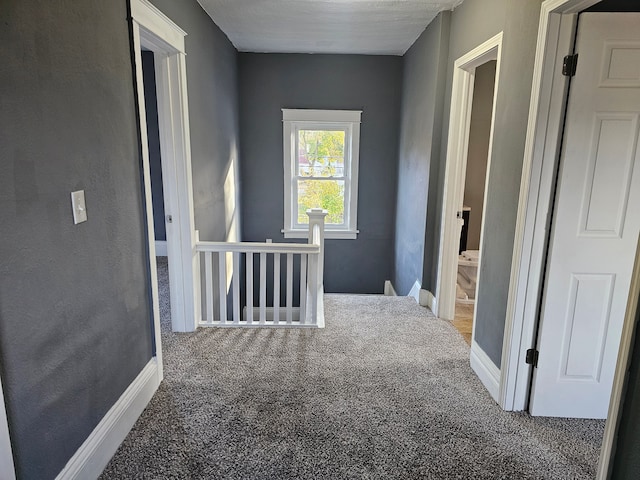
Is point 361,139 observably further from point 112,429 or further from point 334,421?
point 112,429

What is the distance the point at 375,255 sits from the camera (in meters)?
5.41

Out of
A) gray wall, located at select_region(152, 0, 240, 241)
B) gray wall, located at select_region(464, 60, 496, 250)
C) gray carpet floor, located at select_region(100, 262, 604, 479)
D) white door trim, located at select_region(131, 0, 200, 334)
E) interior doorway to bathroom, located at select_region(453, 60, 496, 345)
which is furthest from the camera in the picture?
gray wall, located at select_region(464, 60, 496, 250)

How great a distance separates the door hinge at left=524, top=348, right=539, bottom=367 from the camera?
83.0 inches

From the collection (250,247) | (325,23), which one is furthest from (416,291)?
(325,23)

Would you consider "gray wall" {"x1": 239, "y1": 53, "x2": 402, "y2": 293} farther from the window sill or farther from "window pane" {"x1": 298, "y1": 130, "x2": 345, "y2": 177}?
"window pane" {"x1": 298, "y1": 130, "x2": 345, "y2": 177}

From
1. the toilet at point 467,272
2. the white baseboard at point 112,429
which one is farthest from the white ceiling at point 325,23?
the white baseboard at point 112,429

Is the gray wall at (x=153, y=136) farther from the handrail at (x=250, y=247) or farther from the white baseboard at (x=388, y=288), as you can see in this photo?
the white baseboard at (x=388, y=288)

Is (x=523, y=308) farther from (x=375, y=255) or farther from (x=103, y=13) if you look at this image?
(x=375, y=255)

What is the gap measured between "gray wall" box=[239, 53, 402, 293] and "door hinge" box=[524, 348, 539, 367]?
327 centimetres

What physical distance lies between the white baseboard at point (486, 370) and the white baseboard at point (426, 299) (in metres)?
1.00

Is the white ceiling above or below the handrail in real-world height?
above

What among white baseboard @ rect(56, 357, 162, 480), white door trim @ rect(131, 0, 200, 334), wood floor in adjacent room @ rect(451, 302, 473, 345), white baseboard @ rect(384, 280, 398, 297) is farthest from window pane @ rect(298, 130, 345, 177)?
white baseboard @ rect(56, 357, 162, 480)

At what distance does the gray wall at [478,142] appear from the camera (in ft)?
16.4

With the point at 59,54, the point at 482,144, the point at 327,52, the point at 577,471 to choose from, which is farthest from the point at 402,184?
the point at 59,54
